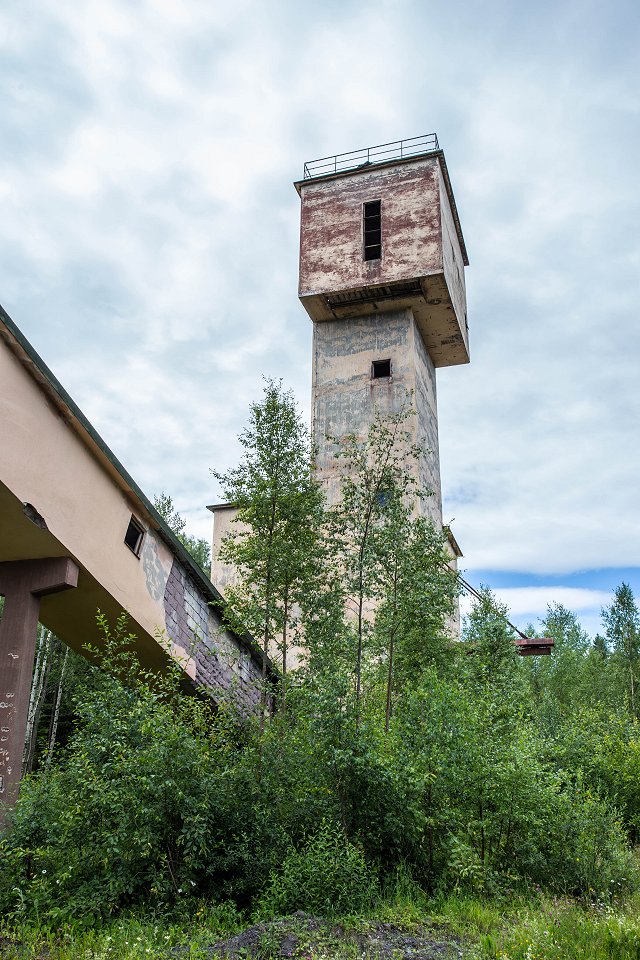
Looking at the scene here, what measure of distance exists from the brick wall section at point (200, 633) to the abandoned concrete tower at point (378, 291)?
26.1 feet

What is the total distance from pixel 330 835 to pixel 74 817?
2.62 meters

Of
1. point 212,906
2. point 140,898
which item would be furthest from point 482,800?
point 140,898

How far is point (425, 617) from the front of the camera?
38.7ft

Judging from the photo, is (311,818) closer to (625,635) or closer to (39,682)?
(39,682)

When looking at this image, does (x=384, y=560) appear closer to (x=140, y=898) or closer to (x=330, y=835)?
(x=330, y=835)

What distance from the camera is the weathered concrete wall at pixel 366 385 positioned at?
20.9 m

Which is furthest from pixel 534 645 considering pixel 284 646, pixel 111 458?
pixel 111 458

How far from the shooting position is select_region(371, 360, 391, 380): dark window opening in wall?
21.6 meters

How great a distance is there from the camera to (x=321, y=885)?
7137 millimetres

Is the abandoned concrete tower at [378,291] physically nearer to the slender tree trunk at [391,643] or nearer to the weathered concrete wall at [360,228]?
the weathered concrete wall at [360,228]

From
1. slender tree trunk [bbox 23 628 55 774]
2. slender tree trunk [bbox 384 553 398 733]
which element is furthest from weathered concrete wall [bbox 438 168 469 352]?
slender tree trunk [bbox 23 628 55 774]

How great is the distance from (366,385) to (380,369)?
0.72 meters

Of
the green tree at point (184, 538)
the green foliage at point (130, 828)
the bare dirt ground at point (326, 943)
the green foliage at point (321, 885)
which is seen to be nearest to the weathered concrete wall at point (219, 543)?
the green tree at point (184, 538)

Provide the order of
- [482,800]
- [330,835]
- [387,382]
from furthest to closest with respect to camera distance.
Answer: [387,382] < [482,800] < [330,835]
